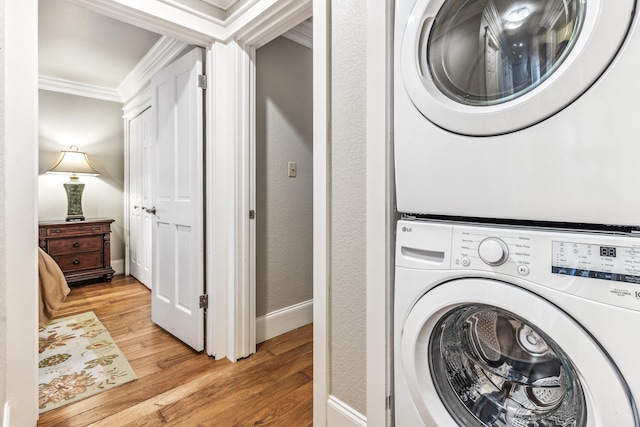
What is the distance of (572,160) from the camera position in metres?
0.64

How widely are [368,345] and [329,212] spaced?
1.69ft

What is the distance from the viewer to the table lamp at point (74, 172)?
3.32 m

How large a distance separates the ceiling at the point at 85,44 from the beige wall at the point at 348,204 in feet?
6.47

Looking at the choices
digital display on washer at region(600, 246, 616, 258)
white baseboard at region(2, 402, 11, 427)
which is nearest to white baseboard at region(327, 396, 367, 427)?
digital display on washer at region(600, 246, 616, 258)

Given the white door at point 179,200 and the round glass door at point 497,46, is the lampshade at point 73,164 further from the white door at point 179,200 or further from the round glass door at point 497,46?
the round glass door at point 497,46

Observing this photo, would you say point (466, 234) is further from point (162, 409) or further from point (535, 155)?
point (162, 409)

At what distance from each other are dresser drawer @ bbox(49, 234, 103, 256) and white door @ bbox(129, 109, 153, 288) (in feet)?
1.22

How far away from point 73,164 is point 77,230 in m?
0.73

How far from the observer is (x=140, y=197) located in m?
3.53

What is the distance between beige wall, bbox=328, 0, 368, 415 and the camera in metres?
1.15

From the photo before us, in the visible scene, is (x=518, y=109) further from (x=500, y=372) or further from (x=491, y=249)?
(x=500, y=372)

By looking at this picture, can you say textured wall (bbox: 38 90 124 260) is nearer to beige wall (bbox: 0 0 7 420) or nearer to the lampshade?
the lampshade

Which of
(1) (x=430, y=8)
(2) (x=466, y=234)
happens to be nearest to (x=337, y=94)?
(1) (x=430, y=8)

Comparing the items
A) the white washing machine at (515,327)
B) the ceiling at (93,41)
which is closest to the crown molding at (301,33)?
the ceiling at (93,41)
